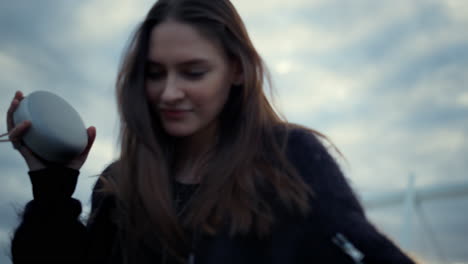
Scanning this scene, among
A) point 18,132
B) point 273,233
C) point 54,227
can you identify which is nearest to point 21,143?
point 18,132

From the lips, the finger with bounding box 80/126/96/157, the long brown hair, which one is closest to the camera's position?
the long brown hair

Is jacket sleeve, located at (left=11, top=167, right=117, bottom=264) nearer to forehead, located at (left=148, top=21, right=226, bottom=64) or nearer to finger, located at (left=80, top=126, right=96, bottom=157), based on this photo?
finger, located at (left=80, top=126, right=96, bottom=157)

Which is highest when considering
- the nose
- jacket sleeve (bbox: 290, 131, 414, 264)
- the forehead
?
the forehead

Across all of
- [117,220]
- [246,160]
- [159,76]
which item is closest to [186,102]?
[159,76]

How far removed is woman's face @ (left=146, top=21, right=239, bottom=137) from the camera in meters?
2.01

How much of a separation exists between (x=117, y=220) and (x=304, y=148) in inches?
36.6

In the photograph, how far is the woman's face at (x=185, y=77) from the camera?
201 centimetres

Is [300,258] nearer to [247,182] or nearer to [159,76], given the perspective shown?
[247,182]

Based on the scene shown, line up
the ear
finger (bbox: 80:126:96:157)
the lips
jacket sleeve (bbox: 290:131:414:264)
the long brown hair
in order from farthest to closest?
finger (bbox: 80:126:96:157) < the ear < the lips < the long brown hair < jacket sleeve (bbox: 290:131:414:264)

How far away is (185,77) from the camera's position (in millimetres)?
2027

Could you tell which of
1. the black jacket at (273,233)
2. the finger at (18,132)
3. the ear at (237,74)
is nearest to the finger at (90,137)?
the black jacket at (273,233)

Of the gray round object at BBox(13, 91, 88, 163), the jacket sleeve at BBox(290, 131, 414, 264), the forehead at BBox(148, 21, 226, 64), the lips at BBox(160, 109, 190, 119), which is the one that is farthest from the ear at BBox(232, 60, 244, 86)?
the gray round object at BBox(13, 91, 88, 163)

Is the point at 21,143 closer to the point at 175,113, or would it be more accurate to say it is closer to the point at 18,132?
the point at 18,132

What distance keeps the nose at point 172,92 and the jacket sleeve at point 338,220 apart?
56 centimetres
